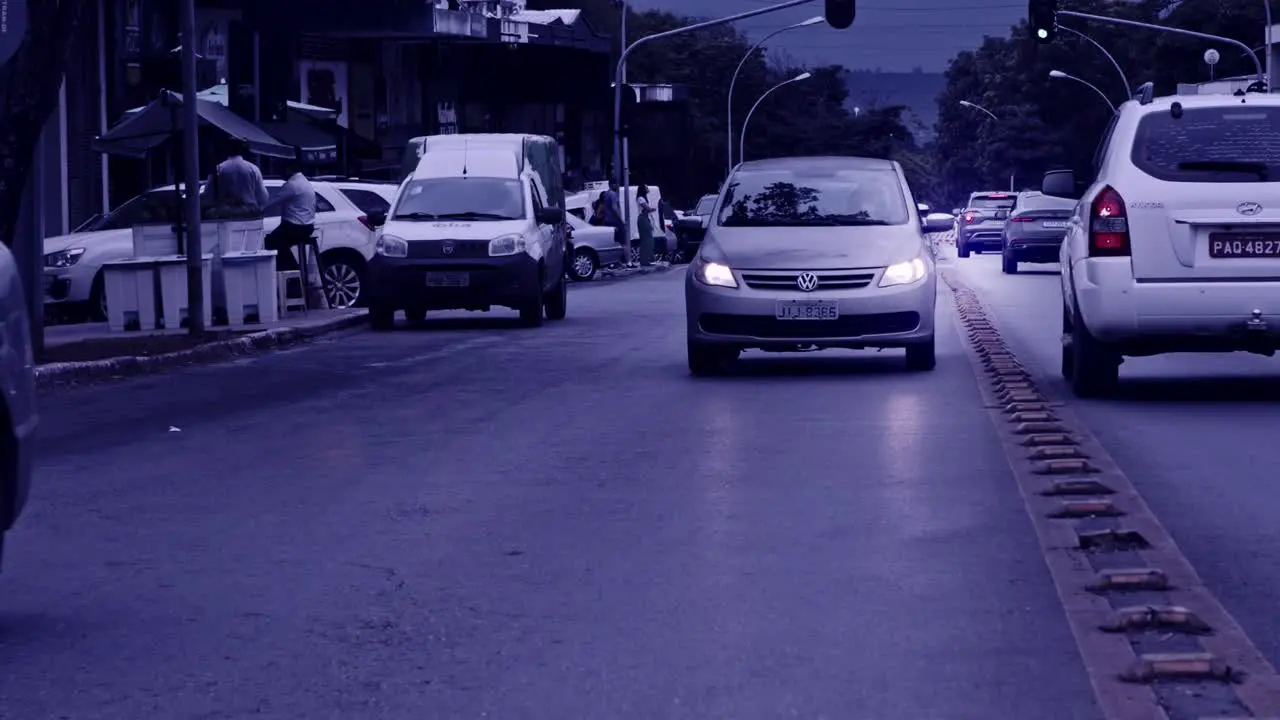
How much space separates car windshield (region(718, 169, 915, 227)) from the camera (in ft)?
56.6

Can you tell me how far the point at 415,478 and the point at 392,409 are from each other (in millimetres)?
3886

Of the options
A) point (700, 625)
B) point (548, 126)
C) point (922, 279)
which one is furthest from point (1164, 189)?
point (548, 126)

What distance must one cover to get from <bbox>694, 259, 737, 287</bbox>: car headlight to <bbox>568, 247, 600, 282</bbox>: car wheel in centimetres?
2570

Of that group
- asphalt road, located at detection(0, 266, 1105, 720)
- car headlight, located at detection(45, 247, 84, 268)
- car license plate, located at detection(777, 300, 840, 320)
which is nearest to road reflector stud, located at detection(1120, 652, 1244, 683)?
asphalt road, located at detection(0, 266, 1105, 720)

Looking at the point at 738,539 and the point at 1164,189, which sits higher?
the point at 1164,189

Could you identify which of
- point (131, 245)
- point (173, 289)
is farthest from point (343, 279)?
point (173, 289)

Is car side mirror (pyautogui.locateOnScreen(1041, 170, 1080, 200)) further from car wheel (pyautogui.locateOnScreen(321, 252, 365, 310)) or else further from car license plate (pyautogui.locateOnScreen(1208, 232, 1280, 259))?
car wheel (pyautogui.locateOnScreen(321, 252, 365, 310))

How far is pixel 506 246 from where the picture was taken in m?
24.3

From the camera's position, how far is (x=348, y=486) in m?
10.3

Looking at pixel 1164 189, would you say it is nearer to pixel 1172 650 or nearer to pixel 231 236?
pixel 1172 650

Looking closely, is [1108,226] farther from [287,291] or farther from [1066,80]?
[1066,80]

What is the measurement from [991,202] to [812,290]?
141 feet

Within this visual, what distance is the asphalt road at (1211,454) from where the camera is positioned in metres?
7.47

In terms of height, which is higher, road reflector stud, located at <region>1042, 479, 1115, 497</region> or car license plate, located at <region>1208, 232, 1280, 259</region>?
car license plate, located at <region>1208, 232, 1280, 259</region>
